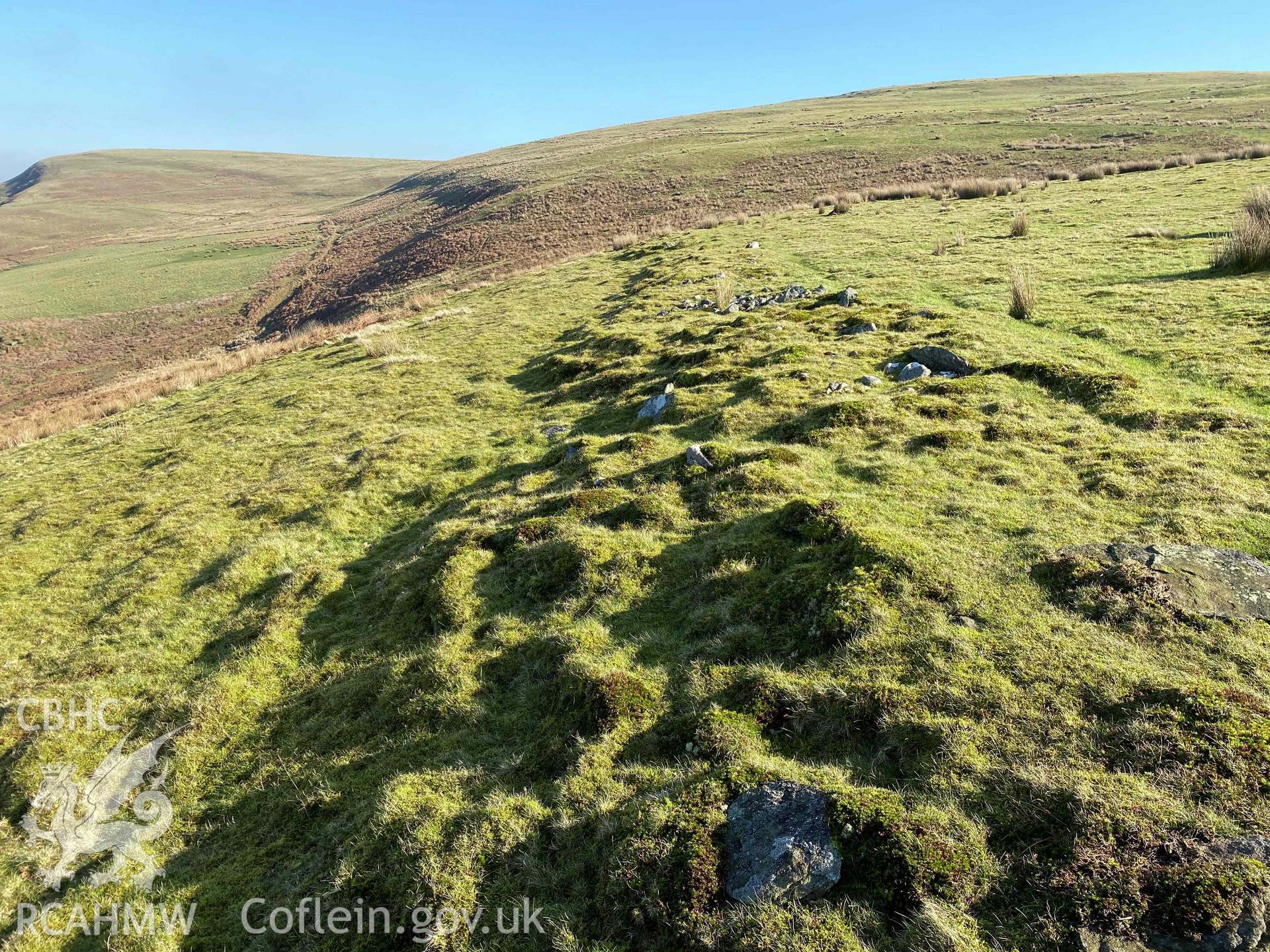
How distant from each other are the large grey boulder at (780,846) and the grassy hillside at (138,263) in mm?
54884

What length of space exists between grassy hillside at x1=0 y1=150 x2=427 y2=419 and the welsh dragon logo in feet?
153

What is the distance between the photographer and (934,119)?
84.1 metres

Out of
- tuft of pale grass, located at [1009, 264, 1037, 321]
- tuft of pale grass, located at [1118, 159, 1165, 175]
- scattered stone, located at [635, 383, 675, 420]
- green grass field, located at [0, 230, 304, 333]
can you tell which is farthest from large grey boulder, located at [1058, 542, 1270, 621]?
green grass field, located at [0, 230, 304, 333]

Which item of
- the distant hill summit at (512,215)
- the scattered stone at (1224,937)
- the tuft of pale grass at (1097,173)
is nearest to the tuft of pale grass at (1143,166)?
the tuft of pale grass at (1097,173)

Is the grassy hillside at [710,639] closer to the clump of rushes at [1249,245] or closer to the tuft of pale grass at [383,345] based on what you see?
the clump of rushes at [1249,245]

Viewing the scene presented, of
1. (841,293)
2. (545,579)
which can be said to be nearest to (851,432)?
(545,579)

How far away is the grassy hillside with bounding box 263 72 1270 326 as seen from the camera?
5450 centimetres

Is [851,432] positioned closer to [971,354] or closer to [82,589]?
Answer: [971,354]

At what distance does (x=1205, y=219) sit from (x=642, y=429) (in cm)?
2607

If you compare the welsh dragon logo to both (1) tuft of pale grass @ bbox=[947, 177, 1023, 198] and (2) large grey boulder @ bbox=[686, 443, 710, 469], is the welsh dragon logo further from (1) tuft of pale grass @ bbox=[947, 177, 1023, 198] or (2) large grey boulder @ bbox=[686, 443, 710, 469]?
(1) tuft of pale grass @ bbox=[947, 177, 1023, 198]

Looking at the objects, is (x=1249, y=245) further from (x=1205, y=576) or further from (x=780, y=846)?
(x=780, y=846)

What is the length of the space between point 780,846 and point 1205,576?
5.84 metres

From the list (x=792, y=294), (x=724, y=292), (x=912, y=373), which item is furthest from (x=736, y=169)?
(x=912, y=373)

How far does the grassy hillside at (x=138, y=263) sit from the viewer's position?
5256 centimetres
